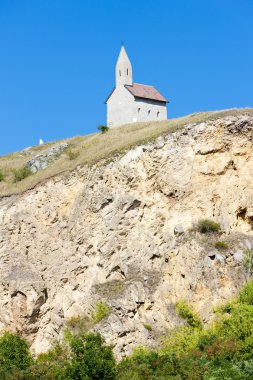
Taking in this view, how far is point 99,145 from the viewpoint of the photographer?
50.8 metres

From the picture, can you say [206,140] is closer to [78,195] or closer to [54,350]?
[78,195]

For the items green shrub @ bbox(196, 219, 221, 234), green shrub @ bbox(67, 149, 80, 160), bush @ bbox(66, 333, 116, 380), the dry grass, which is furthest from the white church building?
bush @ bbox(66, 333, 116, 380)

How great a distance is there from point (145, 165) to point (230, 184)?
525cm

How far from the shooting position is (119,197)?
4244cm

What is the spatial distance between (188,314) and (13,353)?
9.63 meters

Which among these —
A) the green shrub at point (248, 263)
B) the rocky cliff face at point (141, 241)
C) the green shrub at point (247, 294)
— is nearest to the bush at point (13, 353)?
the rocky cliff face at point (141, 241)

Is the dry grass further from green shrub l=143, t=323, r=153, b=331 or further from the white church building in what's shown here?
green shrub l=143, t=323, r=153, b=331

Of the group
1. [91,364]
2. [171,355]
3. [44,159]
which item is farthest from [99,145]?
[91,364]

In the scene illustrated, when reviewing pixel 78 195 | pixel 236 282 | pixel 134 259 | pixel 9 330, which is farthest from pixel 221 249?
pixel 9 330

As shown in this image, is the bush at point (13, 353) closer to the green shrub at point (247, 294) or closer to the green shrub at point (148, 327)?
the green shrub at point (148, 327)

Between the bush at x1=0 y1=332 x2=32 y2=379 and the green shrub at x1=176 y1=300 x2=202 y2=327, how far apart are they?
28.3 ft

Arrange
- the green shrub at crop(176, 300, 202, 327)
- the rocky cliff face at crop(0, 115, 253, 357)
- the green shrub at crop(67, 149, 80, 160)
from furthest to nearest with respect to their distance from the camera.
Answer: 1. the green shrub at crop(67, 149, 80, 160)
2. the rocky cliff face at crop(0, 115, 253, 357)
3. the green shrub at crop(176, 300, 202, 327)

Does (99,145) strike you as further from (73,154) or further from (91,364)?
(91,364)

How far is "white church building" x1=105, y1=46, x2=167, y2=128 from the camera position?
6106cm
